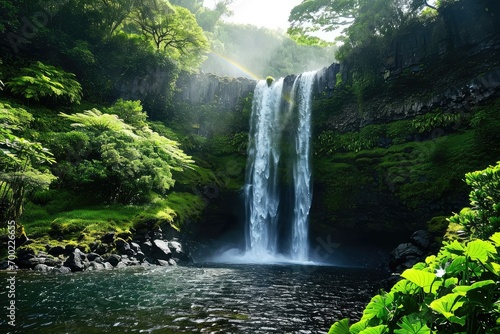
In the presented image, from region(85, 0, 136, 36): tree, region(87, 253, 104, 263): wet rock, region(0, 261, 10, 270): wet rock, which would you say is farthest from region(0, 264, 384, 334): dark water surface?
region(85, 0, 136, 36): tree

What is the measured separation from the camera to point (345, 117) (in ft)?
78.6

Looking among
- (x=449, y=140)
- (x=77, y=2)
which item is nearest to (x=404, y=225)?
(x=449, y=140)

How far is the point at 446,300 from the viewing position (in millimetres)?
1240

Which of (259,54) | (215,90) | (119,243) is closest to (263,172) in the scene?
(215,90)

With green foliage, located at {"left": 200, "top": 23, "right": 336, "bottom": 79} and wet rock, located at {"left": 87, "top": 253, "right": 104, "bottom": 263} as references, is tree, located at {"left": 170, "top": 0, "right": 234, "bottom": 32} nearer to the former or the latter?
green foliage, located at {"left": 200, "top": 23, "right": 336, "bottom": 79}

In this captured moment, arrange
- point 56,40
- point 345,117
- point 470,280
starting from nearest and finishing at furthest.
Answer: point 470,280, point 56,40, point 345,117

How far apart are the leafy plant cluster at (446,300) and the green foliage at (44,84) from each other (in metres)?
21.7

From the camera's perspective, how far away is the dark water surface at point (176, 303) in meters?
5.86

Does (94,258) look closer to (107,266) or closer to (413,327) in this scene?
(107,266)

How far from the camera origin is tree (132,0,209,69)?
25.9 meters

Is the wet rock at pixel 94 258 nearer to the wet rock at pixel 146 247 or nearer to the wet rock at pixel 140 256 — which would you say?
the wet rock at pixel 140 256

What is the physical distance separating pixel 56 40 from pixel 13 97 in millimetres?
6232

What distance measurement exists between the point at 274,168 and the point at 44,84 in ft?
54.9

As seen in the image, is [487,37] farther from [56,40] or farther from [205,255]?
[56,40]
